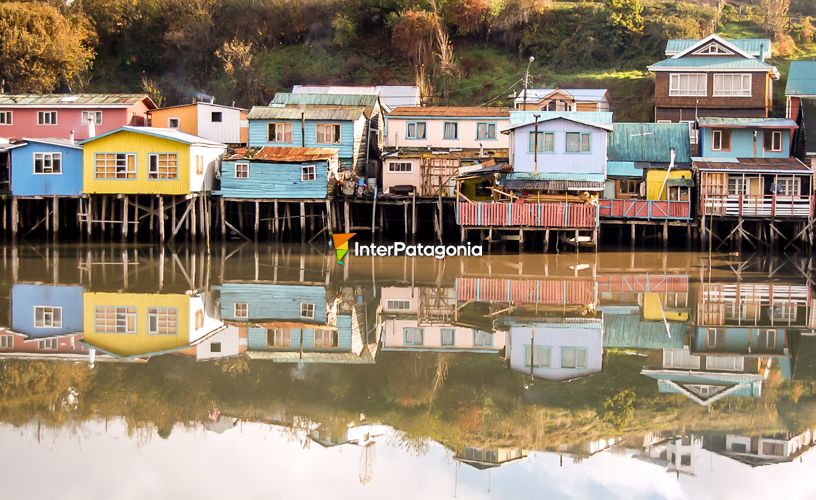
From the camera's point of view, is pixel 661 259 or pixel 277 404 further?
pixel 661 259

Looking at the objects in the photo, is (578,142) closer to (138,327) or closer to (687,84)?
(687,84)

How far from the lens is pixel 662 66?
48344mm

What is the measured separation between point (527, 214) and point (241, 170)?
11817 millimetres

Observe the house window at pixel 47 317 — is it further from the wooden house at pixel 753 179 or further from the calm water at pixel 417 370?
the wooden house at pixel 753 179

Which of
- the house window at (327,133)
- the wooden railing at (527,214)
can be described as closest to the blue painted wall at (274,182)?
the house window at (327,133)

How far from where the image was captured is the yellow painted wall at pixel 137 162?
4228cm

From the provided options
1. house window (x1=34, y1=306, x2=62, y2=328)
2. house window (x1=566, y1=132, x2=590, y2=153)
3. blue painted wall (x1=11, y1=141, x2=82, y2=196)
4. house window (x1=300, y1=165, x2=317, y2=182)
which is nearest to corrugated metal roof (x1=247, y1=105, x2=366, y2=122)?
house window (x1=300, y1=165, x2=317, y2=182)

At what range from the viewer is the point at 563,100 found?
4766cm

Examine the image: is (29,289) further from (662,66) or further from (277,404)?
(662,66)

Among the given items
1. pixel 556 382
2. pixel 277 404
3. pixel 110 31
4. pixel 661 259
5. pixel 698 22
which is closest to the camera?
pixel 277 404

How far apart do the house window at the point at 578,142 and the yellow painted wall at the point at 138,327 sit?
18.0m

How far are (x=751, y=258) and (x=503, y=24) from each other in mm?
30609

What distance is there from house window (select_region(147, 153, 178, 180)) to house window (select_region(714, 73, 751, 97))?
77.5 ft

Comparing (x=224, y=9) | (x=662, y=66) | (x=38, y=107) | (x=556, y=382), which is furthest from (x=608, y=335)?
(x=224, y=9)
